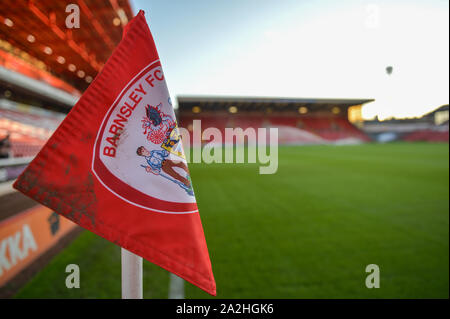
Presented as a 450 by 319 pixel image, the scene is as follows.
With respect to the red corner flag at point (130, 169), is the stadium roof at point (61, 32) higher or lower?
higher

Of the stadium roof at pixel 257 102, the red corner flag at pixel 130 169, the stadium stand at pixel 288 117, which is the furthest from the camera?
the stadium stand at pixel 288 117

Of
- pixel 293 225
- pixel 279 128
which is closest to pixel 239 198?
pixel 293 225

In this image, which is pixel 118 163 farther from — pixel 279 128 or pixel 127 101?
pixel 279 128

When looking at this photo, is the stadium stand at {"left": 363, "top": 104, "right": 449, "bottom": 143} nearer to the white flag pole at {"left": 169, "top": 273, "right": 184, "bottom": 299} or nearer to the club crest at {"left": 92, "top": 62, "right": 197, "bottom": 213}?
the white flag pole at {"left": 169, "top": 273, "right": 184, "bottom": 299}

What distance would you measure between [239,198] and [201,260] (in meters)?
4.64

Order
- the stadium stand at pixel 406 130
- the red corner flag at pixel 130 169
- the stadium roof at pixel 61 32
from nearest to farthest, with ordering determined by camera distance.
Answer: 1. the red corner flag at pixel 130 169
2. the stadium roof at pixel 61 32
3. the stadium stand at pixel 406 130

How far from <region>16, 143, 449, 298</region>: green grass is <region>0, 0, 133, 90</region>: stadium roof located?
207 centimetres

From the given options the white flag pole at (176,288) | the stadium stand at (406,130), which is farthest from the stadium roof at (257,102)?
the white flag pole at (176,288)

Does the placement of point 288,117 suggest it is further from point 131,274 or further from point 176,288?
point 131,274

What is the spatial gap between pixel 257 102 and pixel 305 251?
32143 mm

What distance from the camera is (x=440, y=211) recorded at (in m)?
4.11

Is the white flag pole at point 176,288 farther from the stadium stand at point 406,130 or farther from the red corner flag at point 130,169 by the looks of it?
the stadium stand at point 406,130

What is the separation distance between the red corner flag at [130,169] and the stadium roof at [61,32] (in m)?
1.41

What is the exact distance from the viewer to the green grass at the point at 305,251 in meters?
1.98
